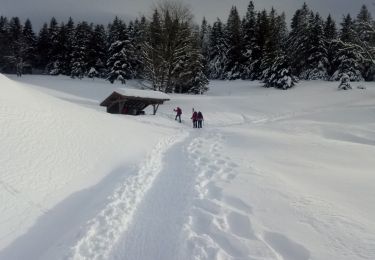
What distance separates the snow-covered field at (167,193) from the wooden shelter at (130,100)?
35.1ft

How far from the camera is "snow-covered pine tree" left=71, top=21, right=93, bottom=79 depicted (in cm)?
5419

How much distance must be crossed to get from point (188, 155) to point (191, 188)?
177 inches

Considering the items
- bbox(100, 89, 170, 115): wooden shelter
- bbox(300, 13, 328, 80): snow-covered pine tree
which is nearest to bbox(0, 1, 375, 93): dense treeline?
bbox(300, 13, 328, 80): snow-covered pine tree

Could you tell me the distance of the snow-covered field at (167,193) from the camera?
554 centimetres

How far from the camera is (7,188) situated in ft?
23.8

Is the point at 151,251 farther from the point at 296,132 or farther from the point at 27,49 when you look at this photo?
the point at 27,49

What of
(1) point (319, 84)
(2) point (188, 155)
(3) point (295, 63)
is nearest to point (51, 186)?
(2) point (188, 155)

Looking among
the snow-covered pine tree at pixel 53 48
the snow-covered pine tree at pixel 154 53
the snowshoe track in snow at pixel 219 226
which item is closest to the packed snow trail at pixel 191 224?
the snowshoe track in snow at pixel 219 226

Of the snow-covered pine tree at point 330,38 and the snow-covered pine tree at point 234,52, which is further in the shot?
the snow-covered pine tree at point 234,52

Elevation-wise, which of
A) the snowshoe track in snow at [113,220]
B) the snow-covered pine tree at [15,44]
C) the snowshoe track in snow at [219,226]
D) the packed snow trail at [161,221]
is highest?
the snow-covered pine tree at [15,44]

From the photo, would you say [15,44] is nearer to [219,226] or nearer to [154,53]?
[154,53]

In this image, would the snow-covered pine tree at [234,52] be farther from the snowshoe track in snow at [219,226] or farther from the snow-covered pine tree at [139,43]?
the snowshoe track in snow at [219,226]

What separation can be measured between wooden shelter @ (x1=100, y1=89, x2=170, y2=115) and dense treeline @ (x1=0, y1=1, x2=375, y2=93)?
10366 millimetres

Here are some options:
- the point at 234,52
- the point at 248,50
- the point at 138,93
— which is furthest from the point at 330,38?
the point at 138,93
